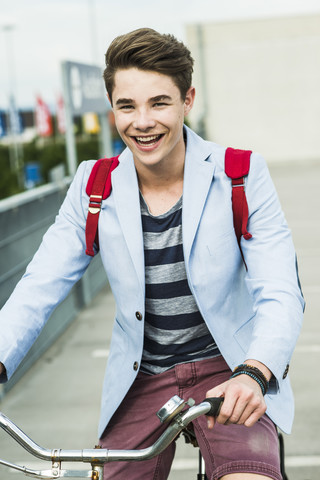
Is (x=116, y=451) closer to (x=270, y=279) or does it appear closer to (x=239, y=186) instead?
(x=270, y=279)

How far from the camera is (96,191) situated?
2307 mm

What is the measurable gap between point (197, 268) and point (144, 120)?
434 mm

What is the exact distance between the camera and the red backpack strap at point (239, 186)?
2125mm

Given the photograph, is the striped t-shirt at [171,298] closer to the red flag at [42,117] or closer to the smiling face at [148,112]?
the smiling face at [148,112]

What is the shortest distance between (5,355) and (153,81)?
0.83m

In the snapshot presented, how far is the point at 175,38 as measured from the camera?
7.15 ft

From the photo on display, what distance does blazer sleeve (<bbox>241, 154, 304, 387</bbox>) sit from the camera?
1.89 metres

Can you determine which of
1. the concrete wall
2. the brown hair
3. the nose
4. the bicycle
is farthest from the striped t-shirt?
the concrete wall

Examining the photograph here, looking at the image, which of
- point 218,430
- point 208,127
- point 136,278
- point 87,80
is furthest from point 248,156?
point 208,127

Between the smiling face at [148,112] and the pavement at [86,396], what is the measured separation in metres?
2.41

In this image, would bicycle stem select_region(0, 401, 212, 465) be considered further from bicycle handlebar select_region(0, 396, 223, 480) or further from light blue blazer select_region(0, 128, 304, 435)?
light blue blazer select_region(0, 128, 304, 435)

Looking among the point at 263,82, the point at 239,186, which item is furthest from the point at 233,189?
the point at 263,82

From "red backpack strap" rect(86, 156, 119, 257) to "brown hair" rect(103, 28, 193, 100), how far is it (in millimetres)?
297

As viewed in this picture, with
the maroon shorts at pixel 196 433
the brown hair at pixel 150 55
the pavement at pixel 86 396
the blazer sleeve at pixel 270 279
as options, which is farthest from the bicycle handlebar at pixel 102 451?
the pavement at pixel 86 396
